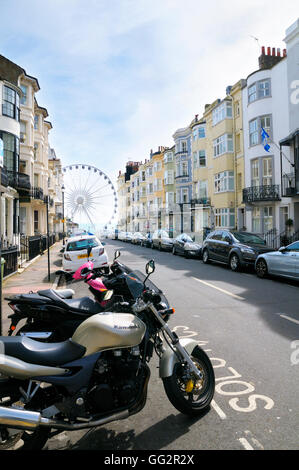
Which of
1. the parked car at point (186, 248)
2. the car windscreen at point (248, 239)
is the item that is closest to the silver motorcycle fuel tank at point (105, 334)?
the car windscreen at point (248, 239)

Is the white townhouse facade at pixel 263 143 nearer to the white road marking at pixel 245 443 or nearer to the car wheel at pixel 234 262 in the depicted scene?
the car wheel at pixel 234 262

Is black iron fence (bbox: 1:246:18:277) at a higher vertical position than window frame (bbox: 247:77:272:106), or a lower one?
lower

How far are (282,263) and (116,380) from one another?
33.1ft

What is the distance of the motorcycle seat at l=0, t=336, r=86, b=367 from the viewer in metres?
2.93

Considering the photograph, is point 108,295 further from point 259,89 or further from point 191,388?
point 259,89

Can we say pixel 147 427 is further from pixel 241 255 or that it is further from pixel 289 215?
pixel 289 215

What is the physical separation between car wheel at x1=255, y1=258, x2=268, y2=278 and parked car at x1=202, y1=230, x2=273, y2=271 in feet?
4.23

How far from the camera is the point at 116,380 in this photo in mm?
3186

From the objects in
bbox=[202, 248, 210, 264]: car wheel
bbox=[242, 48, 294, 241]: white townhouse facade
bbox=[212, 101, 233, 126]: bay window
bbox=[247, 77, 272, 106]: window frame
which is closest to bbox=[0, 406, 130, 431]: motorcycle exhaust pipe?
bbox=[202, 248, 210, 264]: car wheel

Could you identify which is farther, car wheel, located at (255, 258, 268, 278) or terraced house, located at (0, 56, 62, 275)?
terraced house, located at (0, 56, 62, 275)

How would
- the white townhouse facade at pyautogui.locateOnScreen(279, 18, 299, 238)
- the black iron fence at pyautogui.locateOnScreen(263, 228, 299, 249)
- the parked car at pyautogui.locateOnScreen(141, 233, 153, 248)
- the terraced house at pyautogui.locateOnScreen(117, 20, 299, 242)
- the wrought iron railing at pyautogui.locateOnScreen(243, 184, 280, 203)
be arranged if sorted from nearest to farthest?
the white townhouse facade at pyautogui.locateOnScreen(279, 18, 299, 238) → the black iron fence at pyautogui.locateOnScreen(263, 228, 299, 249) → the terraced house at pyautogui.locateOnScreen(117, 20, 299, 242) → the wrought iron railing at pyautogui.locateOnScreen(243, 184, 280, 203) → the parked car at pyautogui.locateOnScreen(141, 233, 153, 248)

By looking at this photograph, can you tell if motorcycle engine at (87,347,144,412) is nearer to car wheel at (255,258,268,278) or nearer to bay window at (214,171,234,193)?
car wheel at (255,258,268,278)
